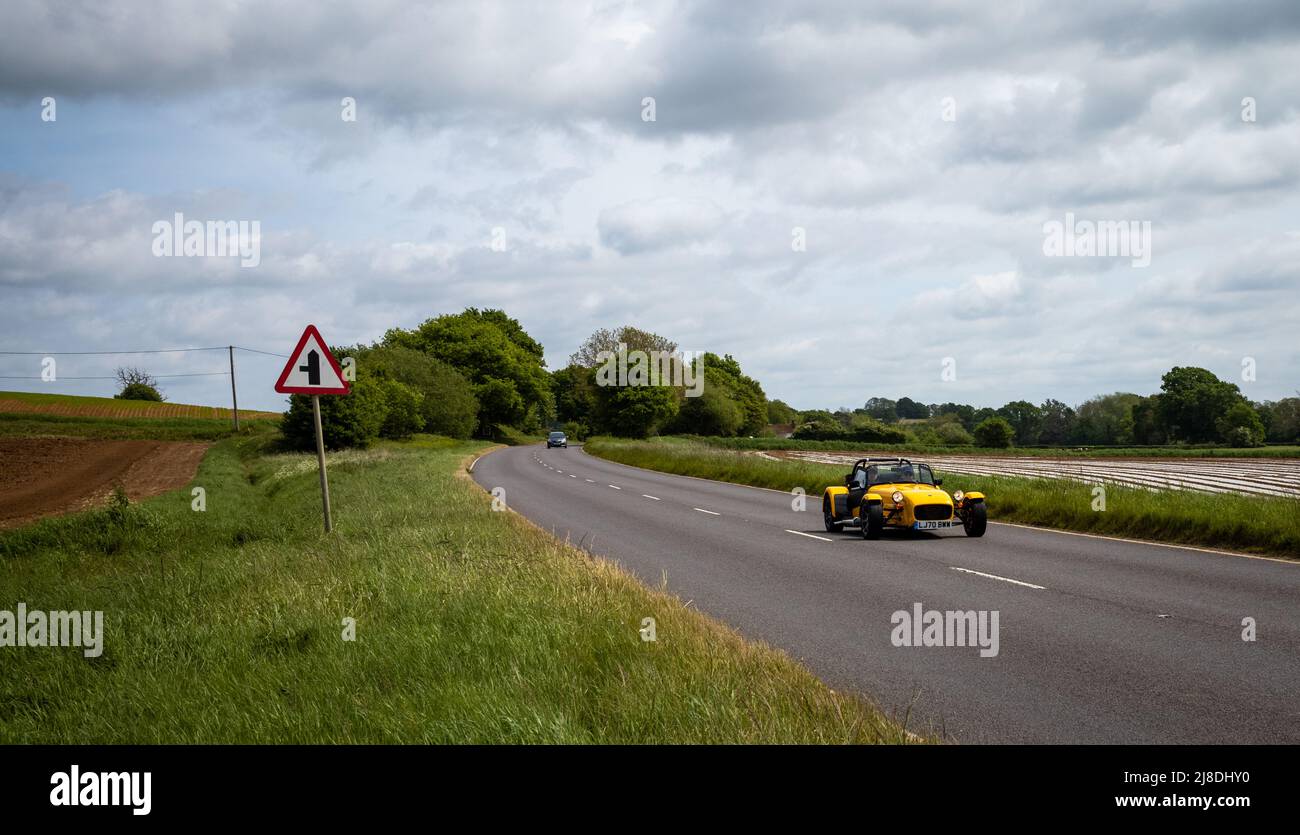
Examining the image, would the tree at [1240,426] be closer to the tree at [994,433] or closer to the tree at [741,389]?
the tree at [994,433]

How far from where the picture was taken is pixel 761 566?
13281 millimetres

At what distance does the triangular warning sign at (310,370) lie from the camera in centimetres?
1200

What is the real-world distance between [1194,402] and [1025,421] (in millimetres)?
46106

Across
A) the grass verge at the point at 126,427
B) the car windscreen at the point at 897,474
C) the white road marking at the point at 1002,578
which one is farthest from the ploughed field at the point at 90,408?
the white road marking at the point at 1002,578

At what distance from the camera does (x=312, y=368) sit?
12.0 metres

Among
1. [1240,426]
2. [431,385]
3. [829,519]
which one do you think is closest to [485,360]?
[431,385]

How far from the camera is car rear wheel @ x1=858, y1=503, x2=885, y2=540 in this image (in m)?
16.2

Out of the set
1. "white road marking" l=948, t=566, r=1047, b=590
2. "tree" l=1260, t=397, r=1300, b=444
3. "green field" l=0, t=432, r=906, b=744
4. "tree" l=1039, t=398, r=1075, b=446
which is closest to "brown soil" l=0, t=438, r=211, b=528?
"green field" l=0, t=432, r=906, b=744

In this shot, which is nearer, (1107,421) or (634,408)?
(634,408)

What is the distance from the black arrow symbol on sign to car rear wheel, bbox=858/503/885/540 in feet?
31.4

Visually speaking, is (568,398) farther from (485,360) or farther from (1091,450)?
(1091,450)
